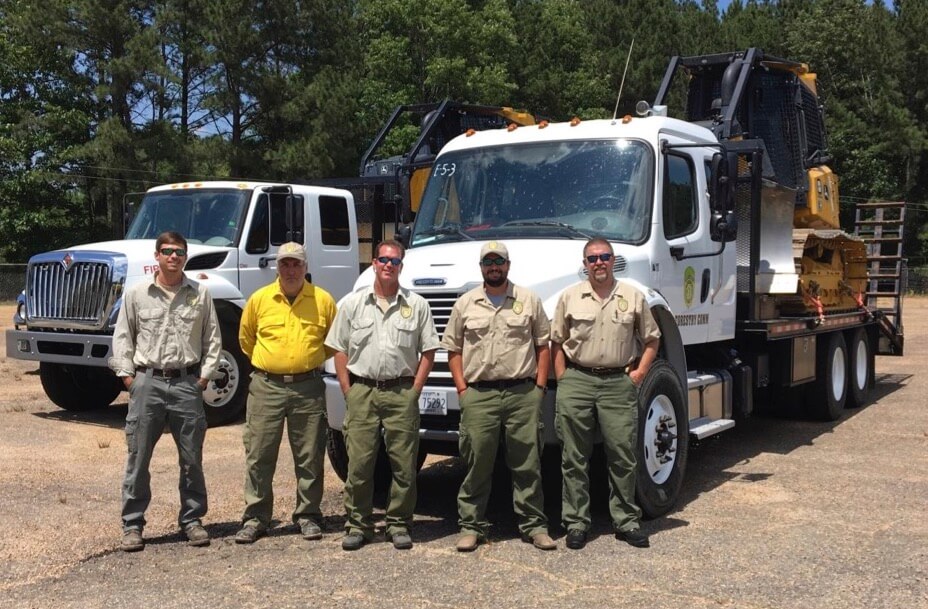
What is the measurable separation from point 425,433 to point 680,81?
24.8 ft

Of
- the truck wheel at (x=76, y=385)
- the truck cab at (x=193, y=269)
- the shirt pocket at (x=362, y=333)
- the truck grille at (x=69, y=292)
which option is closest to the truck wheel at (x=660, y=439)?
the shirt pocket at (x=362, y=333)

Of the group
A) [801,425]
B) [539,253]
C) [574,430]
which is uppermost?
[539,253]

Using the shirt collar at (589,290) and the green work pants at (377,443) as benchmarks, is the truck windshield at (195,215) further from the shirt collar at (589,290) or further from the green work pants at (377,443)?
the shirt collar at (589,290)

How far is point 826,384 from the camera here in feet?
36.0

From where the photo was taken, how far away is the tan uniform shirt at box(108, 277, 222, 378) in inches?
238

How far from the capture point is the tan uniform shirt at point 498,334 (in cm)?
594

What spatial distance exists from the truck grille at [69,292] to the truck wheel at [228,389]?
1.25m

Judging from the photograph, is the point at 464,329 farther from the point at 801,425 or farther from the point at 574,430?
the point at 801,425

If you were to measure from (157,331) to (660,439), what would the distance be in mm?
3257

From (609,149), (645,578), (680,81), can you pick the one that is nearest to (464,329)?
(645,578)

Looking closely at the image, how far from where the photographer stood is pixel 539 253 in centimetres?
687

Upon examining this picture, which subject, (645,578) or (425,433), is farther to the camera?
(425,433)

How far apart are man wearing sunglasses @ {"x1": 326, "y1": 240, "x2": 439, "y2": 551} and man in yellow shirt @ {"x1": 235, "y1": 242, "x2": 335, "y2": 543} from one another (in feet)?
0.69

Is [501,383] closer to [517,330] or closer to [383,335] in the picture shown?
[517,330]
